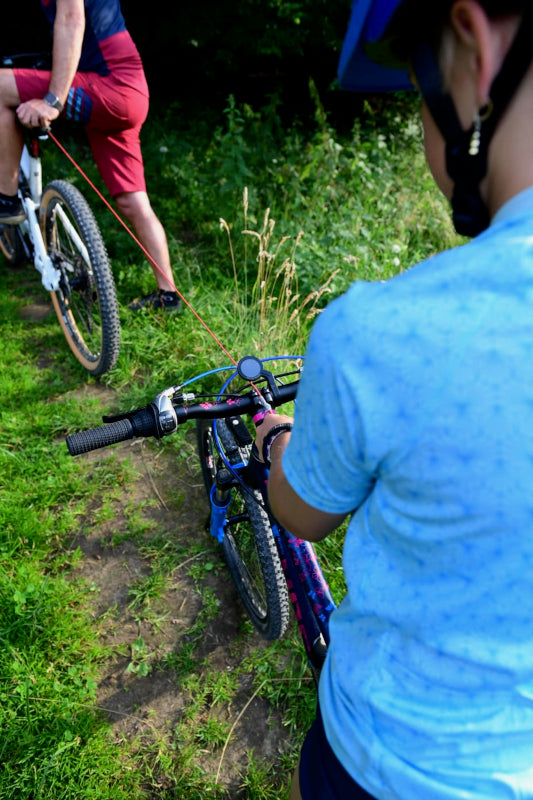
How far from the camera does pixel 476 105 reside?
0.78 m

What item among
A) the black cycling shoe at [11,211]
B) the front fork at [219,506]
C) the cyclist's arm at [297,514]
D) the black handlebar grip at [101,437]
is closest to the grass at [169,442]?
the front fork at [219,506]

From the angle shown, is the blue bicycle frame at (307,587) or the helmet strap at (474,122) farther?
the blue bicycle frame at (307,587)

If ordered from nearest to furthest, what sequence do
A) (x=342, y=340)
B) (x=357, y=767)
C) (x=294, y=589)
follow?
(x=342, y=340)
(x=357, y=767)
(x=294, y=589)

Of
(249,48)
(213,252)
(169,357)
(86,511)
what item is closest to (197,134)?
(249,48)

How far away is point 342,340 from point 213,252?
4180mm

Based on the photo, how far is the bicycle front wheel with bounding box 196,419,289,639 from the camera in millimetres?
2104

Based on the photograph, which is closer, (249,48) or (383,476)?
(383,476)

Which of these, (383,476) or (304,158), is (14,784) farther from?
(304,158)

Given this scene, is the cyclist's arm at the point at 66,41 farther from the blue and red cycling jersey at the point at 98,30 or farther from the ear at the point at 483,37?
the ear at the point at 483,37

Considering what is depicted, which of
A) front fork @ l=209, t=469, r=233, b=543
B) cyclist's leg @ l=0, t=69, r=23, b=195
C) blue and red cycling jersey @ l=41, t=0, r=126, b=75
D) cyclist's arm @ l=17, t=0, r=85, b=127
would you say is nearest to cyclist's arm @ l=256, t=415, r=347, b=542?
front fork @ l=209, t=469, r=233, b=543

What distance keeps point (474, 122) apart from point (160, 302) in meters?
3.35

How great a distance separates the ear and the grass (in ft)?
7.70

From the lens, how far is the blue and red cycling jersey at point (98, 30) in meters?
3.19

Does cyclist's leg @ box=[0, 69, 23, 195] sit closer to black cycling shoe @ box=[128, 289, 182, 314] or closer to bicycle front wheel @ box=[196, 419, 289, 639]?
black cycling shoe @ box=[128, 289, 182, 314]
